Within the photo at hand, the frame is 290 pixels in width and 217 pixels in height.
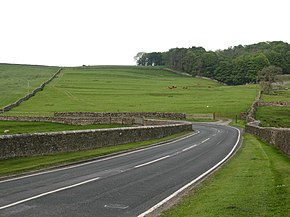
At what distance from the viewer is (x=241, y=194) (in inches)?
545

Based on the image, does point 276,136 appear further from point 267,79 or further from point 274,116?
point 267,79

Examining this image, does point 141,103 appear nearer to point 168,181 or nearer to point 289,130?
point 289,130

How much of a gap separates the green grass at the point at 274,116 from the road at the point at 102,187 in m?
46.5

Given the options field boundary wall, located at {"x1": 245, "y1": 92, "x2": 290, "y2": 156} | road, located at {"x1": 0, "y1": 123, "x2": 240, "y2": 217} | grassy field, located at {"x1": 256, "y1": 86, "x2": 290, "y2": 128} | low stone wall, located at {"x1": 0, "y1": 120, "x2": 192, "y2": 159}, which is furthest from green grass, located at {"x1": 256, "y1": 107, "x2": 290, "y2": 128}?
road, located at {"x1": 0, "y1": 123, "x2": 240, "y2": 217}

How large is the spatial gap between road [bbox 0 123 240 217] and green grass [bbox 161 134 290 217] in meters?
0.91

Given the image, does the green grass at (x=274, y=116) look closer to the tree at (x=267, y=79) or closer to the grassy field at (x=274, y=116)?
the grassy field at (x=274, y=116)

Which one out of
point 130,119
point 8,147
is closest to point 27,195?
point 8,147

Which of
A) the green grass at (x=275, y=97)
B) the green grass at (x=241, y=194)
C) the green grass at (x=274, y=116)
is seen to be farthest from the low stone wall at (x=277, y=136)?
the green grass at (x=275, y=97)

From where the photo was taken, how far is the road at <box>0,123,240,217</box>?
1202 centimetres

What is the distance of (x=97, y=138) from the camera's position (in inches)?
1187

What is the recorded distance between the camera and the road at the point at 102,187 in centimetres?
1202

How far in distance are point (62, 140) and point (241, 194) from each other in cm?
1481

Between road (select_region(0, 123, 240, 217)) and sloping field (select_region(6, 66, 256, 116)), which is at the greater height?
sloping field (select_region(6, 66, 256, 116))

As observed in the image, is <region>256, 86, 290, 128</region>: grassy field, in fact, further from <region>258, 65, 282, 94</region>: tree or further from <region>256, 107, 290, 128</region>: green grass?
<region>258, 65, 282, 94</region>: tree
